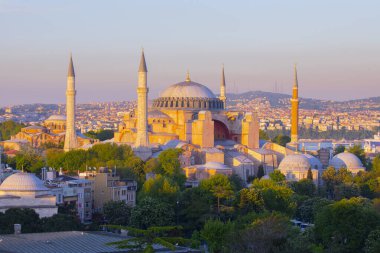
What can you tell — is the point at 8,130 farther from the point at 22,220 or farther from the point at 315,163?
the point at 22,220

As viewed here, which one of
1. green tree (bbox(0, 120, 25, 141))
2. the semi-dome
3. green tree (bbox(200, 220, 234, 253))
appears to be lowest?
green tree (bbox(200, 220, 234, 253))

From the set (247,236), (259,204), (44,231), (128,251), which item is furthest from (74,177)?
(128,251)

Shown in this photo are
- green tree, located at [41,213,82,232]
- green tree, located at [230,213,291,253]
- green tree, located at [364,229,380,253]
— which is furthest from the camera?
green tree, located at [41,213,82,232]

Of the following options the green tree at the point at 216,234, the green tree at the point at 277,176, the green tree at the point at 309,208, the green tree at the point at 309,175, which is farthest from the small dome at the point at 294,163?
the green tree at the point at 216,234

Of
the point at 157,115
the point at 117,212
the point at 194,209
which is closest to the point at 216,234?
the point at 194,209

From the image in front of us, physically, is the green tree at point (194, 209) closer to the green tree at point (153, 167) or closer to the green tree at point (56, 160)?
the green tree at point (153, 167)

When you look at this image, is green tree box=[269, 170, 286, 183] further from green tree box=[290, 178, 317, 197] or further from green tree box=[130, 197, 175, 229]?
green tree box=[130, 197, 175, 229]

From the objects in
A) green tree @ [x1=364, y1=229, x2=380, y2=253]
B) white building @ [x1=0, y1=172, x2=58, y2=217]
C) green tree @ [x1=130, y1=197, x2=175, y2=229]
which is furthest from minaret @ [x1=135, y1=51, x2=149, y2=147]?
green tree @ [x1=364, y1=229, x2=380, y2=253]
